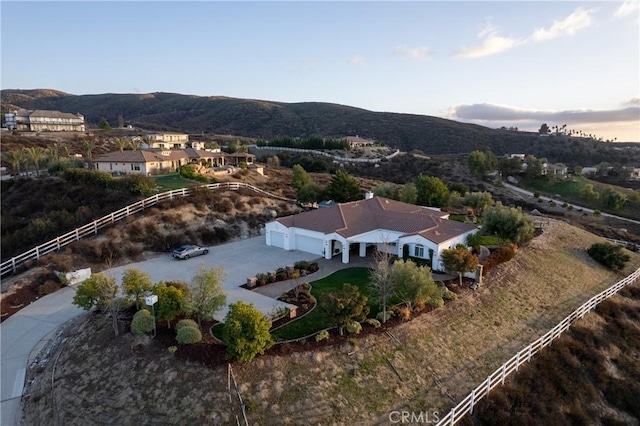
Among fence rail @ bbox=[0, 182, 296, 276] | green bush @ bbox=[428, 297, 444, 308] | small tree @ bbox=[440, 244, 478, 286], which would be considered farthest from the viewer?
fence rail @ bbox=[0, 182, 296, 276]

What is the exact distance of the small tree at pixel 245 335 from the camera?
51.1 ft

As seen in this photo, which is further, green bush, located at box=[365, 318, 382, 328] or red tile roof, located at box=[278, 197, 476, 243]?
red tile roof, located at box=[278, 197, 476, 243]

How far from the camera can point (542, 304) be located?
25.3m

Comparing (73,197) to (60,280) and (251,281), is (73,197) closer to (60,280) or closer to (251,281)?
(60,280)

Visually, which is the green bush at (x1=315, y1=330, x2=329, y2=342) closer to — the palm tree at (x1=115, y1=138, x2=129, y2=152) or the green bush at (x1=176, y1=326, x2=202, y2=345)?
the green bush at (x1=176, y1=326, x2=202, y2=345)

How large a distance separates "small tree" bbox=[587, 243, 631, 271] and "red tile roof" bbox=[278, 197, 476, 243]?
11.4 metres

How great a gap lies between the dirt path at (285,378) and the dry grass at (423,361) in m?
0.05

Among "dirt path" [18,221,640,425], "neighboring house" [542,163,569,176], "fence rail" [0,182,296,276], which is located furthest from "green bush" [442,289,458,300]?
"neighboring house" [542,163,569,176]

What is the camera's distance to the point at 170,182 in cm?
4444

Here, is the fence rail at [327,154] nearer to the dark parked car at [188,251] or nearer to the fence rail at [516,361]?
the dark parked car at [188,251]

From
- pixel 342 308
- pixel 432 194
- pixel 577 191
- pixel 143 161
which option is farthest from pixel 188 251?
pixel 577 191

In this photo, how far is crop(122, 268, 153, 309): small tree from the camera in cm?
1964

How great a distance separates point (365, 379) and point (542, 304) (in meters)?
15.1

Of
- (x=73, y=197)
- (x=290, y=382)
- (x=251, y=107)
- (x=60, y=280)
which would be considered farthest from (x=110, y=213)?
(x=251, y=107)
